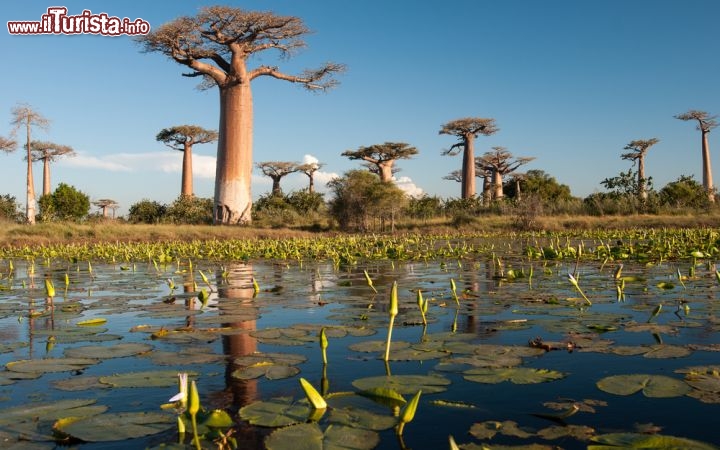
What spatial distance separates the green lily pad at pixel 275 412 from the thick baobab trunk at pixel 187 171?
3349 cm

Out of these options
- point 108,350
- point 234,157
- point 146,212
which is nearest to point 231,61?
point 234,157

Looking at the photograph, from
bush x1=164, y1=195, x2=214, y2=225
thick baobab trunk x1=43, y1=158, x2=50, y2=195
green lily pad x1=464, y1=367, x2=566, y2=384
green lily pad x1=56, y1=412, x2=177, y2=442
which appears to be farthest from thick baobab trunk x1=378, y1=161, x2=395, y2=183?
green lily pad x1=56, y1=412, x2=177, y2=442

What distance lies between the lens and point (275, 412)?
6.09ft

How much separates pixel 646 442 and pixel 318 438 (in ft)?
2.85

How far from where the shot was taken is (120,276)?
23.9 ft

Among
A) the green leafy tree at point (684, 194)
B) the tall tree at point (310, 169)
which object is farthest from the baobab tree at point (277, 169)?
the green leafy tree at point (684, 194)

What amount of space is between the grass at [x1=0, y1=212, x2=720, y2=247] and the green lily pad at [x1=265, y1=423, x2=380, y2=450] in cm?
1519

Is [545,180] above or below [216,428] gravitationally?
above

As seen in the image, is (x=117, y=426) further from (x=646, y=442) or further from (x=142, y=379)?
(x=646, y=442)

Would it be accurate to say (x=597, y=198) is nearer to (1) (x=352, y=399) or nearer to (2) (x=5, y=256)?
(2) (x=5, y=256)

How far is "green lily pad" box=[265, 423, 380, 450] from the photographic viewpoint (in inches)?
61.8

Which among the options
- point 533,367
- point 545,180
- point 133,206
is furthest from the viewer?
point 545,180

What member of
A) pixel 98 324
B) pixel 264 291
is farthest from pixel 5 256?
pixel 98 324

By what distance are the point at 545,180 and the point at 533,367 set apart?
1655 inches
